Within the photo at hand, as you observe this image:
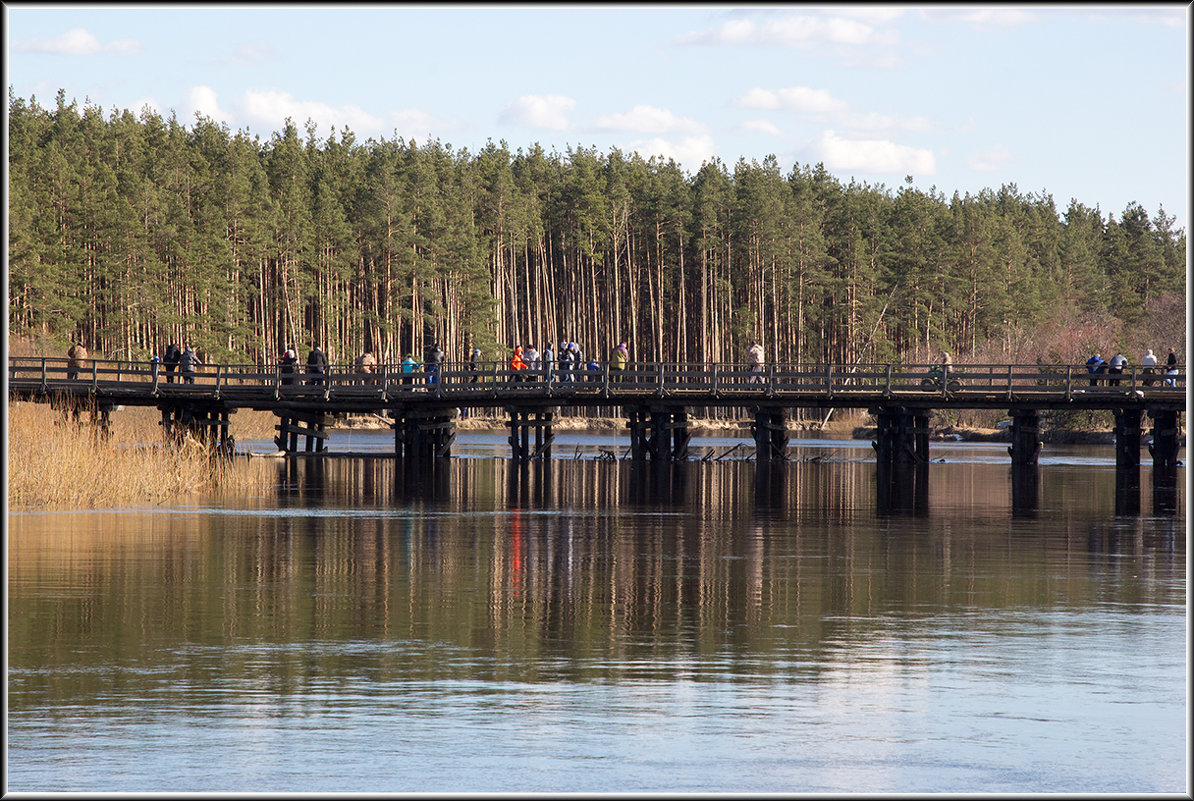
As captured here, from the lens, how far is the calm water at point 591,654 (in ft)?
35.9

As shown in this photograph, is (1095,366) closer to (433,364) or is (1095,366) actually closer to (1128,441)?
(1128,441)

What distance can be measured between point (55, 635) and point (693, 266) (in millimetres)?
103625

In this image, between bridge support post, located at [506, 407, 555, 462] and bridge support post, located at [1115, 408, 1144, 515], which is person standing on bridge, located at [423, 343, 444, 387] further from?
bridge support post, located at [1115, 408, 1144, 515]

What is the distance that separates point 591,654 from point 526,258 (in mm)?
100949

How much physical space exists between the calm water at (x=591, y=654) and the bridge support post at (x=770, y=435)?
70.1 ft

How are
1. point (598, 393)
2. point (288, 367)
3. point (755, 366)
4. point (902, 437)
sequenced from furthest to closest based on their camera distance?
1. point (288, 367)
2. point (755, 366)
3. point (598, 393)
4. point (902, 437)

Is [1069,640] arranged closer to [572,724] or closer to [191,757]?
[572,724]

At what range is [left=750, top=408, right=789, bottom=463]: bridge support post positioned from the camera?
166ft

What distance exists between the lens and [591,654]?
49.0 ft

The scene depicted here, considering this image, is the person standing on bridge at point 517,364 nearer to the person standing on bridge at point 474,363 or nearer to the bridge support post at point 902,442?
the person standing on bridge at point 474,363

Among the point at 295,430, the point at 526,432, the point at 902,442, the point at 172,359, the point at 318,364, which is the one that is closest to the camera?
the point at 902,442

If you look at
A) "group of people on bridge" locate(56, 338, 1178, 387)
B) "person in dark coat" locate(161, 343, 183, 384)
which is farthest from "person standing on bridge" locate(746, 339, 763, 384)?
"person in dark coat" locate(161, 343, 183, 384)

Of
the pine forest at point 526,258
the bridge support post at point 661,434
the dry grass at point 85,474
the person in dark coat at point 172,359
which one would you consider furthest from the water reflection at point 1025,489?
the pine forest at point 526,258

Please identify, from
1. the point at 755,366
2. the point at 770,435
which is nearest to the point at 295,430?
the point at 755,366
